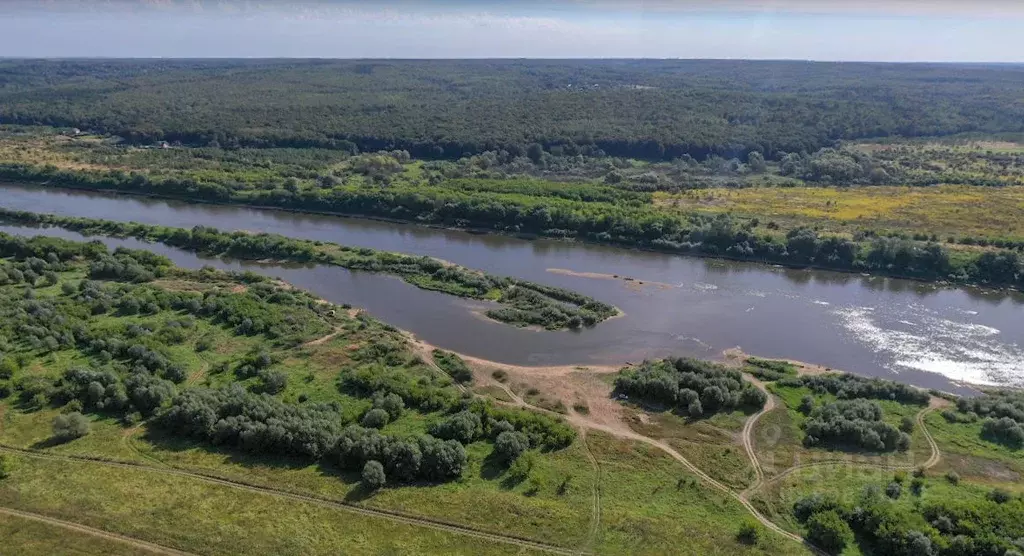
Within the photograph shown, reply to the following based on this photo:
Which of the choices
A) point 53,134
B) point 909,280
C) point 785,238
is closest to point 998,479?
point 909,280

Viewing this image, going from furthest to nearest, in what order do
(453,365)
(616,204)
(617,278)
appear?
(616,204) → (617,278) → (453,365)

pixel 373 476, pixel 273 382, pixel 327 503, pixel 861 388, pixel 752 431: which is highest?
pixel 861 388

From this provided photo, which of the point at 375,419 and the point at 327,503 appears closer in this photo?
the point at 327,503

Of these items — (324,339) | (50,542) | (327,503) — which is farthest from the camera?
(324,339)

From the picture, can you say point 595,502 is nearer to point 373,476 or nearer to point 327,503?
point 373,476

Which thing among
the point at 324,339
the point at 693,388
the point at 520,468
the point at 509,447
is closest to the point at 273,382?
the point at 324,339

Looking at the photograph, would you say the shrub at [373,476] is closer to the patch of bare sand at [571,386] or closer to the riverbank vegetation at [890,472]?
the patch of bare sand at [571,386]
